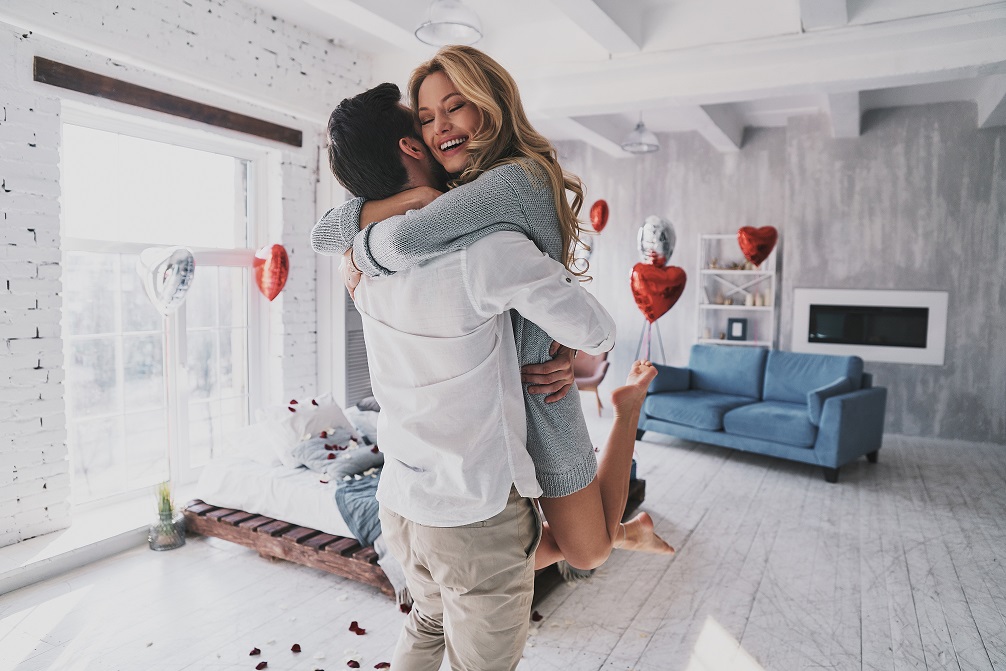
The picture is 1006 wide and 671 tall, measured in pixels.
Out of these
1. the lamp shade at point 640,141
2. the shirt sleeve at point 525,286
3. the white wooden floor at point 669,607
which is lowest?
the white wooden floor at point 669,607

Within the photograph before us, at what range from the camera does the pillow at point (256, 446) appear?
3602 millimetres

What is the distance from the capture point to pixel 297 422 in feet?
12.0

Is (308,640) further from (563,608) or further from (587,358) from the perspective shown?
(587,358)

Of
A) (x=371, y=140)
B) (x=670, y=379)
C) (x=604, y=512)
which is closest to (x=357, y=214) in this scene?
(x=371, y=140)

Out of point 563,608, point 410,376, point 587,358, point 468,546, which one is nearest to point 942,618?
point 563,608

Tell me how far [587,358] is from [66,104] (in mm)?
5153

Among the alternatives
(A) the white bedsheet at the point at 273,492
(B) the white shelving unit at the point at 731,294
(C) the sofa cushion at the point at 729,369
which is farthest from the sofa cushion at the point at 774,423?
(A) the white bedsheet at the point at 273,492

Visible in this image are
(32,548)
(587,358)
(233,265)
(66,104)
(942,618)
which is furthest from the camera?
(587,358)

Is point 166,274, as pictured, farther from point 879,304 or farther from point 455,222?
point 879,304

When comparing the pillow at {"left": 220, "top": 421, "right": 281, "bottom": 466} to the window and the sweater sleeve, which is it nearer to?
the window

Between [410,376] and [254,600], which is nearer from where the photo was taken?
[410,376]

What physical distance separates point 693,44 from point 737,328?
12.0 ft

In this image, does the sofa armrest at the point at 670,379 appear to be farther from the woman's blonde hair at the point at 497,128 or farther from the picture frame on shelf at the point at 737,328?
the woman's blonde hair at the point at 497,128

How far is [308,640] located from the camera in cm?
255
